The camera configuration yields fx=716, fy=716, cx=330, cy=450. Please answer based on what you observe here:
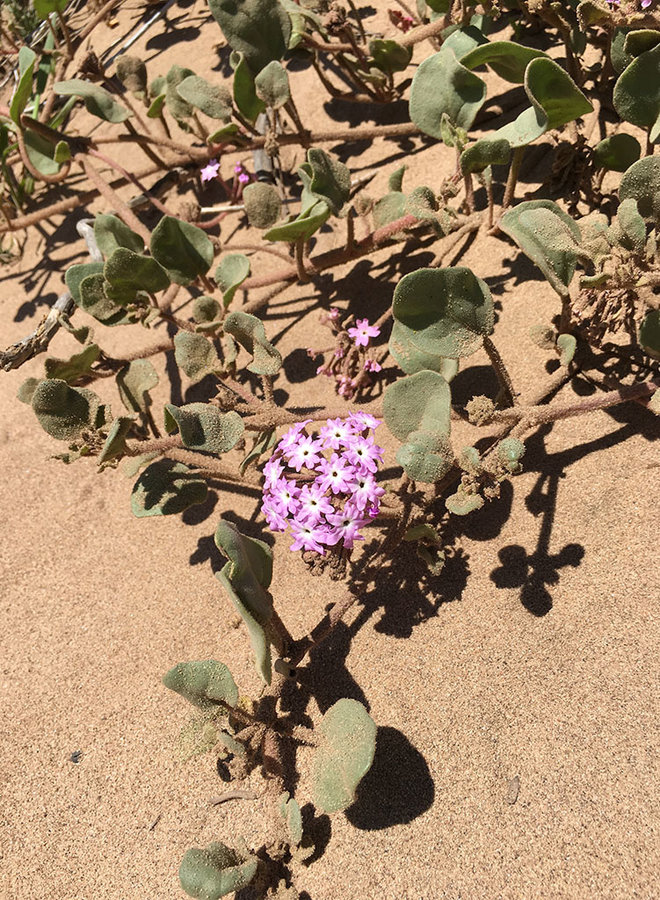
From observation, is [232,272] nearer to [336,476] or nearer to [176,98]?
[336,476]

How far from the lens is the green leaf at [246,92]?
215cm

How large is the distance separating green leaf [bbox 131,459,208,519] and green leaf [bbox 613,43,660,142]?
1.36 meters

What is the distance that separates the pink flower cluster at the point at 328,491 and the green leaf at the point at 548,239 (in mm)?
488

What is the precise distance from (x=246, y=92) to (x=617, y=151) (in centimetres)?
110

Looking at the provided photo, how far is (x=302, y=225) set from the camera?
1713 mm

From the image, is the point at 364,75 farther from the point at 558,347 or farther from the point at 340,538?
the point at 340,538

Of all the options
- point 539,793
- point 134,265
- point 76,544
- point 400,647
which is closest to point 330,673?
point 400,647

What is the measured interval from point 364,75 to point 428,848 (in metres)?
2.32

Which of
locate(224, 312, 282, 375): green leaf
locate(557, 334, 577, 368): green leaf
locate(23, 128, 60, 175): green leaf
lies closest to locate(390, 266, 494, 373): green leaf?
locate(557, 334, 577, 368): green leaf

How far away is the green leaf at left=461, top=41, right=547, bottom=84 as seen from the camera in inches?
68.0

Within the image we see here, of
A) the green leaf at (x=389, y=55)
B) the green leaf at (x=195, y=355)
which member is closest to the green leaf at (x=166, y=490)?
the green leaf at (x=195, y=355)

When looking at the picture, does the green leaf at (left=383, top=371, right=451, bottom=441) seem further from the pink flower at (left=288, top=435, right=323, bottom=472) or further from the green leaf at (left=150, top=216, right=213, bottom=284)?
the green leaf at (left=150, top=216, right=213, bottom=284)

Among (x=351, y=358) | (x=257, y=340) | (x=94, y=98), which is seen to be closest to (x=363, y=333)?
(x=351, y=358)

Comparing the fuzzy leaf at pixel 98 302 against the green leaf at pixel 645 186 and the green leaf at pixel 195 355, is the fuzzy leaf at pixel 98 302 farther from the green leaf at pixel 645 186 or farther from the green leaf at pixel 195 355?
the green leaf at pixel 645 186
